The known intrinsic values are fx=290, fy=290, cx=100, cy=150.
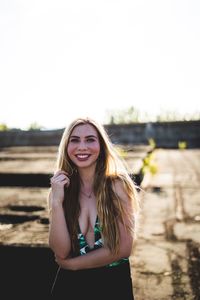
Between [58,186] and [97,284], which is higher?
[58,186]

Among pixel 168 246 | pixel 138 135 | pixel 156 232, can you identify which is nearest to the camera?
pixel 168 246

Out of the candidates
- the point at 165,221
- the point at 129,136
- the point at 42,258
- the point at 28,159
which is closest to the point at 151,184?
the point at 165,221

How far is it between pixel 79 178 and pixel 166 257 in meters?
0.90

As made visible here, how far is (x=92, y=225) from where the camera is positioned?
1472 mm

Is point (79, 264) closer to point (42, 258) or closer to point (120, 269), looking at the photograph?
point (120, 269)

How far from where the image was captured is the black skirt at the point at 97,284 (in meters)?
1.37

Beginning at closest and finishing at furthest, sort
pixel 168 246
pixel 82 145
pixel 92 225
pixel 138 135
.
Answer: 1. pixel 92 225
2. pixel 82 145
3. pixel 168 246
4. pixel 138 135

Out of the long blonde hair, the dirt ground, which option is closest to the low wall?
the dirt ground

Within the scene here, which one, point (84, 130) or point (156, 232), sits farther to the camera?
point (156, 232)

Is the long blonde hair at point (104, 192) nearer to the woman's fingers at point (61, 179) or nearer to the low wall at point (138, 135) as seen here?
the woman's fingers at point (61, 179)

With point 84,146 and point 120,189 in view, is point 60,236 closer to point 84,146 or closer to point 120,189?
point 120,189

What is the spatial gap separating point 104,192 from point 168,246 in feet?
3.36

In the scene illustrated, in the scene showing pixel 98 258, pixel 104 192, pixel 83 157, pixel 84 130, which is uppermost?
pixel 84 130

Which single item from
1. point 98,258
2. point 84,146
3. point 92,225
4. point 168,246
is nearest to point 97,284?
point 98,258
